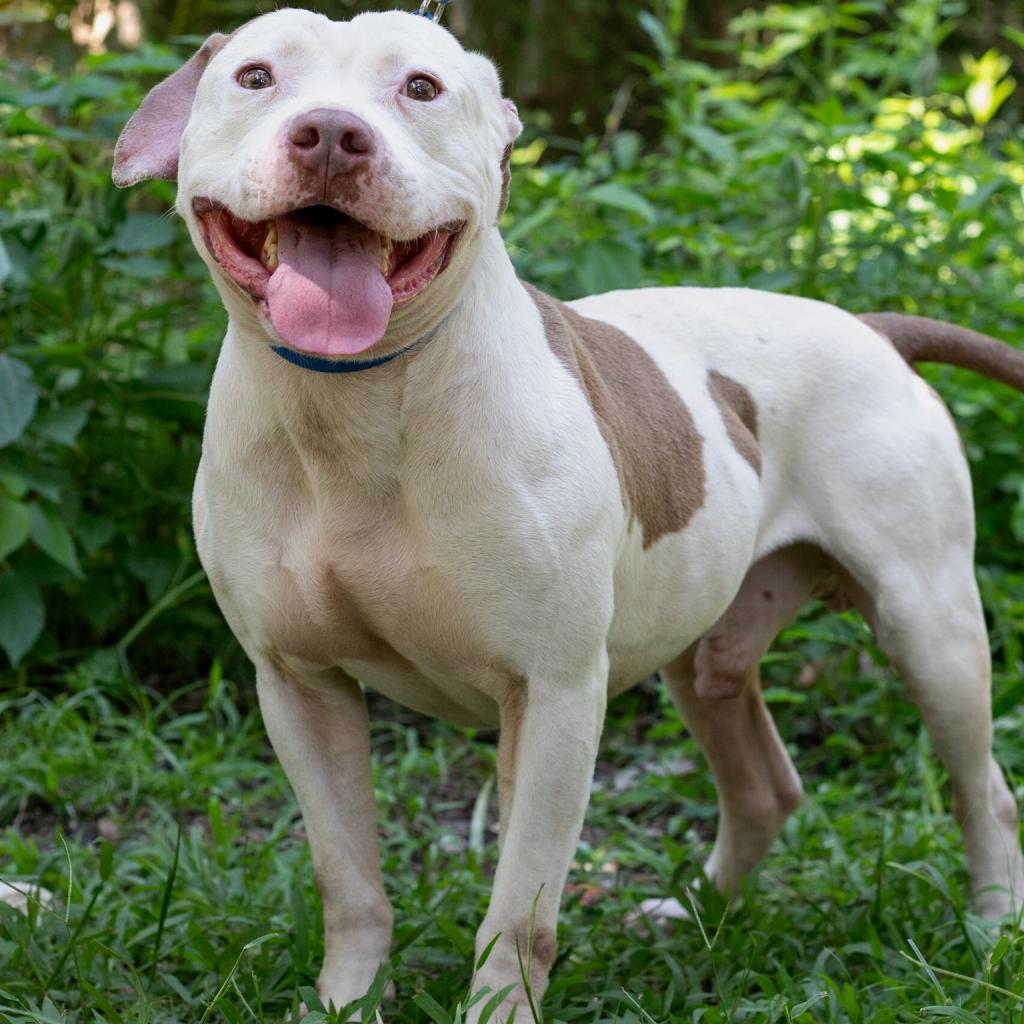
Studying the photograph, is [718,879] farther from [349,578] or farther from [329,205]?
[329,205]

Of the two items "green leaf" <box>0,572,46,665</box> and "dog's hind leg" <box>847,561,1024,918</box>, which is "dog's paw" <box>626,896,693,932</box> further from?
"green leaf" <box>0,572,46,665</box>

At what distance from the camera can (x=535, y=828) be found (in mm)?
2684

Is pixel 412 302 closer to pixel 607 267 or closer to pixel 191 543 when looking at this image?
pixel 607 267

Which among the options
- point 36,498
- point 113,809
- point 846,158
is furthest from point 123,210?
point 846,158

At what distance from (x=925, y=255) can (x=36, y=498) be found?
2.99 metres

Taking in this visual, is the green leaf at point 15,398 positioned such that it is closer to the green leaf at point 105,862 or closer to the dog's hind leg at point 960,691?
the green leaf at point 105,862

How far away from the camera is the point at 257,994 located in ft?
9.22

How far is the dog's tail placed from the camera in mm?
3723

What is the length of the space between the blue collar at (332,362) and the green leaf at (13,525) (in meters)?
2.09

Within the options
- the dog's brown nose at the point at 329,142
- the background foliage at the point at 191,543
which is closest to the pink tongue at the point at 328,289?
the dog's brown nose at the point at 329,142

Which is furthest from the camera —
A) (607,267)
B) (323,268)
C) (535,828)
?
(607,267)

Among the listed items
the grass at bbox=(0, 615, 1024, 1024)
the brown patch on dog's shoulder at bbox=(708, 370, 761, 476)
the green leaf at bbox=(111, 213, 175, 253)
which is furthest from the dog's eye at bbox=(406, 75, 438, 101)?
the green leaf at bbox=(111, 213, 175, 253)

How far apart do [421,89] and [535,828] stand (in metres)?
1.23

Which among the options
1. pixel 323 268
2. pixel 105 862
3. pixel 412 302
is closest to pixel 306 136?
pixel 323 268
